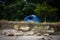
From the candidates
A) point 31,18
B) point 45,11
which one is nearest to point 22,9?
point 31,18

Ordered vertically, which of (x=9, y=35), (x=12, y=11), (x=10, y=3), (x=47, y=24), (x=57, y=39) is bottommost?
(x=57, y=39)

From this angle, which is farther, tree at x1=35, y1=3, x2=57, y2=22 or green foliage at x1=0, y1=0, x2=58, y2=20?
green foliage at x1=0, y1=0, x2=58, y2=20

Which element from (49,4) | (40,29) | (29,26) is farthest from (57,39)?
(49,4)

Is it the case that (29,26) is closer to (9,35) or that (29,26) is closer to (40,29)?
(40,29)

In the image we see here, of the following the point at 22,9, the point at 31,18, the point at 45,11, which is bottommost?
the point at 31,18

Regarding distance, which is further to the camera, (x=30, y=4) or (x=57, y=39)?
(x=30, y=4)

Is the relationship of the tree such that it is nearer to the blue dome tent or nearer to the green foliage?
the green foliage

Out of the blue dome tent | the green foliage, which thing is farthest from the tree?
the blue dome tent

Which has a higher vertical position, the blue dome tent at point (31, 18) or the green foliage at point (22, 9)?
the green foliage at point (22, 9)

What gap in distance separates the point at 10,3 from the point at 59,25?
3027mm

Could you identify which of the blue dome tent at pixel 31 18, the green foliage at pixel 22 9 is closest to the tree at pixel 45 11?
the green foliage at pixel 22 9

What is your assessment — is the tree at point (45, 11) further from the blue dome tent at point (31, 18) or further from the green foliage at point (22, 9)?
the blue dome tent at point (31, 18)

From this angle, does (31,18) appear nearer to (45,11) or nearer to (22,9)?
(22,9)

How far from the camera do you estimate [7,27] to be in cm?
729
